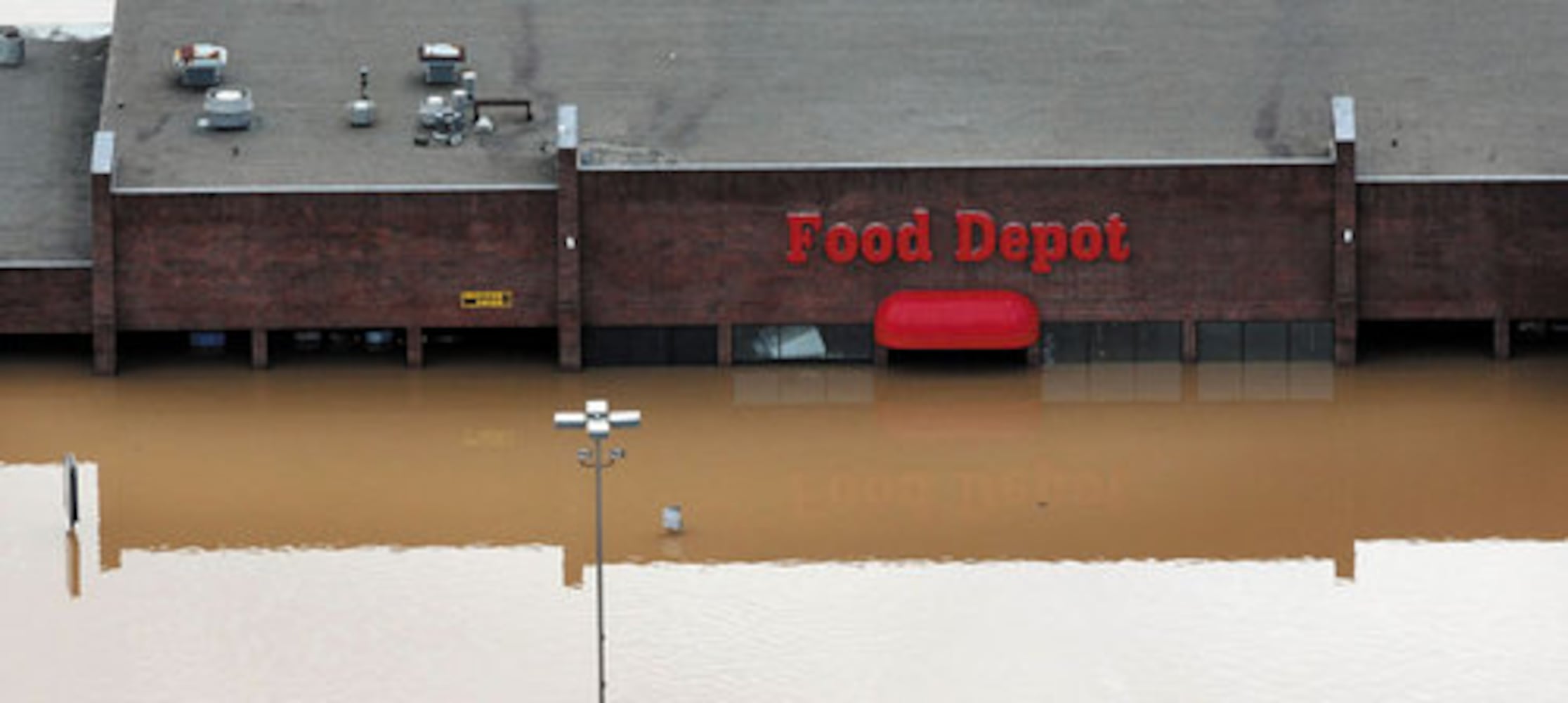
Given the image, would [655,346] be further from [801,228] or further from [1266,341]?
[1266,341]

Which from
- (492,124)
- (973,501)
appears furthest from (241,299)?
(973,501)

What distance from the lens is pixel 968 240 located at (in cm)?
7931

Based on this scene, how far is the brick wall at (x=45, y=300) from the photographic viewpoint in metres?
79.0

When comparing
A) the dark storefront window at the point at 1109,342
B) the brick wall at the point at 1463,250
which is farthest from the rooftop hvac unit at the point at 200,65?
the brick wall at the point at 1463,250

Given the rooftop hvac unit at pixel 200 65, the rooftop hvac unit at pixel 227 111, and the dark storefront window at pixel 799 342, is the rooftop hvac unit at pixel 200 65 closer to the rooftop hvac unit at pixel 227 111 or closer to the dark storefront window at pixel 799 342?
the rooftop hvac unit at pixel 227 111

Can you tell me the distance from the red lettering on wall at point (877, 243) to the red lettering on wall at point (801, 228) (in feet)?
4.30

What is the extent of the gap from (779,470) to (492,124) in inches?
775

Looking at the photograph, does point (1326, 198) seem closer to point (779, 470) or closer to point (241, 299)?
point (779, 470)

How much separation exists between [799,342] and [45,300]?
68.4ft

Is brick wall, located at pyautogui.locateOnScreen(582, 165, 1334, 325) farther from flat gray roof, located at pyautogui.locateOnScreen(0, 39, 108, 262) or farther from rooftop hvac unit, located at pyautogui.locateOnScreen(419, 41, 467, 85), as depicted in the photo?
flat gray roof, located at pyautogui.locateOnScreen(0, 39, 108, 262)

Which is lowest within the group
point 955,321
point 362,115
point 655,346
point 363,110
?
→ point 655,346

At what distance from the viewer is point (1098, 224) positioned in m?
79.4

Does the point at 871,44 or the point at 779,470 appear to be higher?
the point at 871,44

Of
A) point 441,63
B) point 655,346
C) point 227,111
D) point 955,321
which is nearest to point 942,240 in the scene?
point 955,321
